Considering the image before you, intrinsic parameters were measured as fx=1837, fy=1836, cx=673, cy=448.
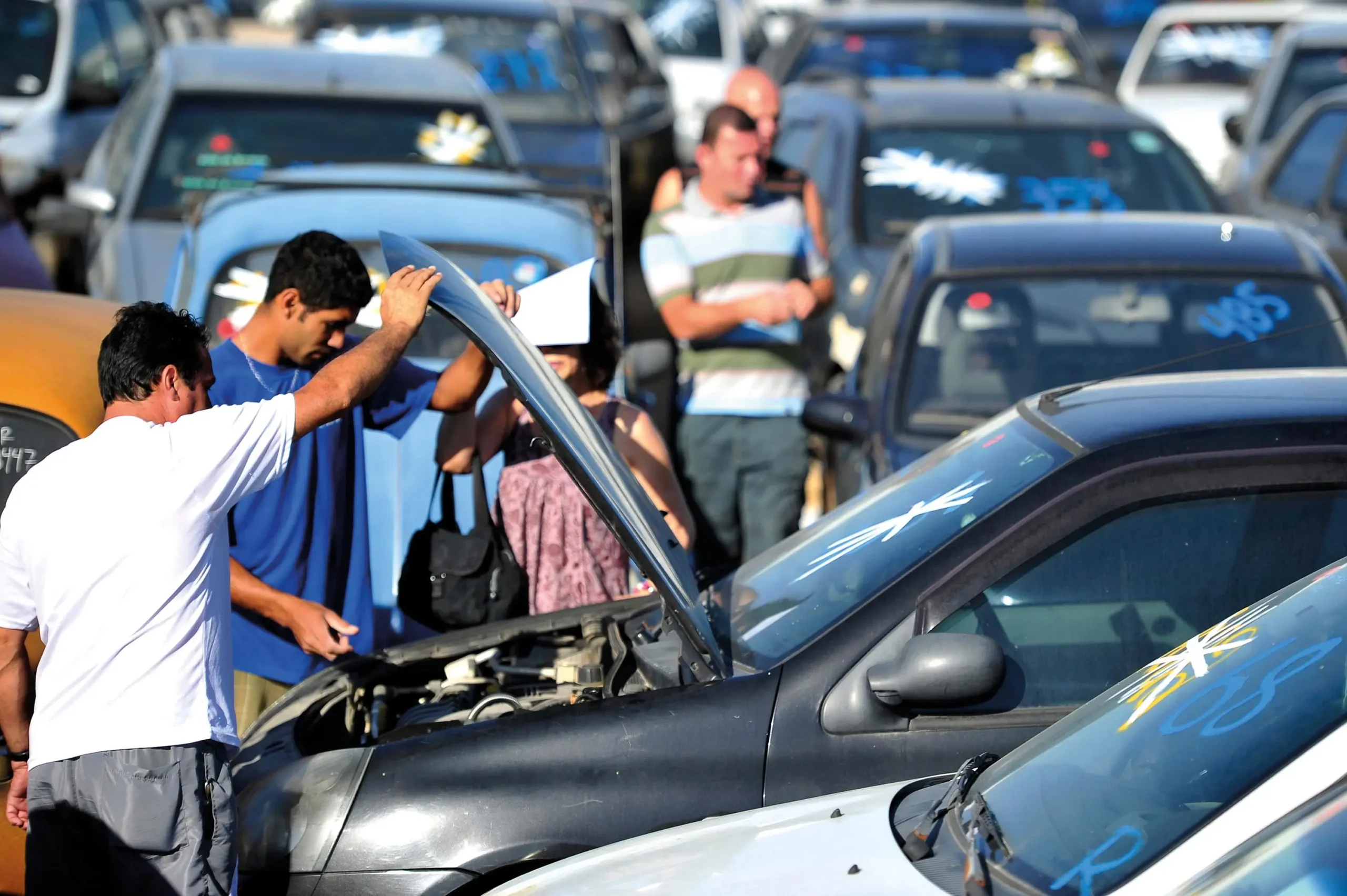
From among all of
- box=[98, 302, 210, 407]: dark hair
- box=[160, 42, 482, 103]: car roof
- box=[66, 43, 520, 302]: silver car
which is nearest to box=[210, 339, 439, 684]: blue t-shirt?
box=[98, 302, 210, 407]: dark hair

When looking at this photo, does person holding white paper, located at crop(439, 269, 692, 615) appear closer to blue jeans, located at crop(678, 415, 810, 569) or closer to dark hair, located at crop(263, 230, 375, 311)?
dark hair, located at crop(263, 230, 375, 311)

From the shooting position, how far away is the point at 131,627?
3344 millimetres

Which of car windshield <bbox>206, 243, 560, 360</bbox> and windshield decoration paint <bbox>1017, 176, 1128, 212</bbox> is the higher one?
car windshield <bbox>206, 243, 560, 360</bbox>

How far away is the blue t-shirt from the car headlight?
3.23ft

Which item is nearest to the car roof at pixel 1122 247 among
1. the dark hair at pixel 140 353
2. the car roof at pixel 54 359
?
the car roof at pixel 54 359

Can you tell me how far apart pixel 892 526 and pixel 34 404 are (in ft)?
6.26

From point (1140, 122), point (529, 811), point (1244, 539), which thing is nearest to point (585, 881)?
point (529, 811)

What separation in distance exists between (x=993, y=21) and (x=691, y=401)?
737 centimetres

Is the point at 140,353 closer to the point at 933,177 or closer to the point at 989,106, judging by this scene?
the point at 933,177

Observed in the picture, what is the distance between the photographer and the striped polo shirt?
639 cm

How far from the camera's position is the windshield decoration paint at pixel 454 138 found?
829 centimetres

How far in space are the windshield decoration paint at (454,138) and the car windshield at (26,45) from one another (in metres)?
4.88

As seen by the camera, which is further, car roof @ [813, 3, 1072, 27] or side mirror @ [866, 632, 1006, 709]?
car roof @ [813, 3, 1072, 27]

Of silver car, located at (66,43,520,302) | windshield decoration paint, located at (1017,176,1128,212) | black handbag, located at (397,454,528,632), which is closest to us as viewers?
black handbag, located at (397,454,528,632)
